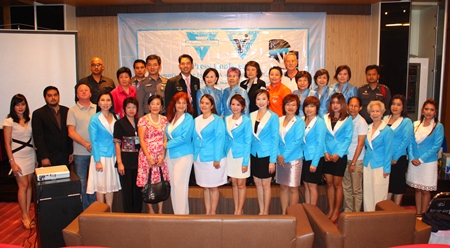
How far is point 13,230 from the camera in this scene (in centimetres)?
442

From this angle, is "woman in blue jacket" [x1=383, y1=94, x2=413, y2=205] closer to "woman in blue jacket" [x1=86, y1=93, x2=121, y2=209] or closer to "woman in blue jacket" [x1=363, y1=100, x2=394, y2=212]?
"woman in blue jacket" [x1=363, y1=100, x2=394, y2=212]

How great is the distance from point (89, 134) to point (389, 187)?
3394 mm

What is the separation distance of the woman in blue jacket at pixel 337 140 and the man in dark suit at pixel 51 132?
293cm

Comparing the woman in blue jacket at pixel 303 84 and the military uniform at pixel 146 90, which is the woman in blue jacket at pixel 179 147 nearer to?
the military uniform at pixel 146 90

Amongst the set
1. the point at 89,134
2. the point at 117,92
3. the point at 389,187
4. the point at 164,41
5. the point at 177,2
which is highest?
the point at 177,2

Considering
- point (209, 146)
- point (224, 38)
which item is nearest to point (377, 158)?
point (209, 146)

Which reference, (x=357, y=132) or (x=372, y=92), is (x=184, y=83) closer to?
(x=357, y=132)

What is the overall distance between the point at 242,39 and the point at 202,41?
0.67 metres

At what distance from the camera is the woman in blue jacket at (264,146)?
4129 millimetres

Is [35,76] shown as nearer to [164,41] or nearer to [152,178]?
[164,41]

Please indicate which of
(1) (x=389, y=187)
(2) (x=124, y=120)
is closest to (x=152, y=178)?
(2) (x=124, y=120)

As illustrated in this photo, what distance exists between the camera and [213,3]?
6.64 metres

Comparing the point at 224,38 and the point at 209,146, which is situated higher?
the point at 224,38

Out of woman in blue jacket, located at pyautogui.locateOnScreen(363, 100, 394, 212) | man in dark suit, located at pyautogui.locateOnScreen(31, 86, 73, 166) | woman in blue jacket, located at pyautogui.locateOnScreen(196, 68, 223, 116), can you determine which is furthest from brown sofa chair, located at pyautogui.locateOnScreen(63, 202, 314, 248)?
woman in blue jacket, located at pyautogui.locateOnScreen(196, 68, 223, 116)
